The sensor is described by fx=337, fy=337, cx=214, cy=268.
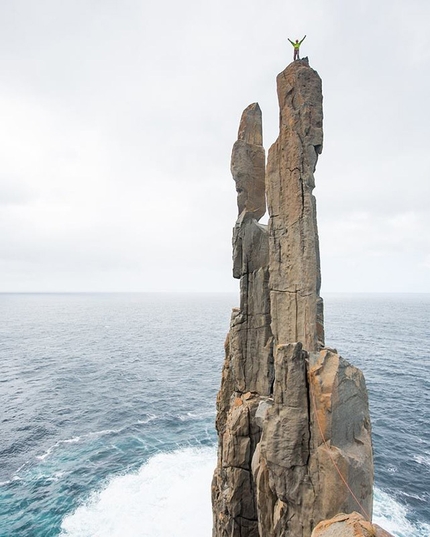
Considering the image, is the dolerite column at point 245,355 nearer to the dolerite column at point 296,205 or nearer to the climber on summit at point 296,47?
the dolerite column at point 296,205

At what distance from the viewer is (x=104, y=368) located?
7612 cm

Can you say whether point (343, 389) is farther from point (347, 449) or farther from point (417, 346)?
point (417, 346)

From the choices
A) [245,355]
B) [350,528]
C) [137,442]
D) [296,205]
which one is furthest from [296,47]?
[137,442]

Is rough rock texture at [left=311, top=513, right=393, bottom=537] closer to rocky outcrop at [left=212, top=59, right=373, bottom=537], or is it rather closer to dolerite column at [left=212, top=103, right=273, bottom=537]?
rocky outcrop at [left=212, top=59, right=373, bottom=537]

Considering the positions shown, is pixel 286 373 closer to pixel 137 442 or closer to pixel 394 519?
pixel 394 519

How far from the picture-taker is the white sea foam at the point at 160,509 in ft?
91.8

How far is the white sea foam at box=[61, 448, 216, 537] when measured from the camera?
28125 mm

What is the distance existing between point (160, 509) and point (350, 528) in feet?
90.3

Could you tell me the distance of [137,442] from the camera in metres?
42.3

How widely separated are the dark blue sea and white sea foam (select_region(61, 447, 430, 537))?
10cm

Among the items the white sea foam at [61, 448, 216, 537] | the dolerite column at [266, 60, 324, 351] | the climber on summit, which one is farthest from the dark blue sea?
the climber on summit

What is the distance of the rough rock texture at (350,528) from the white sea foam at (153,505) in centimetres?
2307

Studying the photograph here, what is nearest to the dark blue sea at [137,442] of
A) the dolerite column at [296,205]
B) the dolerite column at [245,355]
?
the dolerite column at [245,355]

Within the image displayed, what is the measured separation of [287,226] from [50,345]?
10321 centimetres
